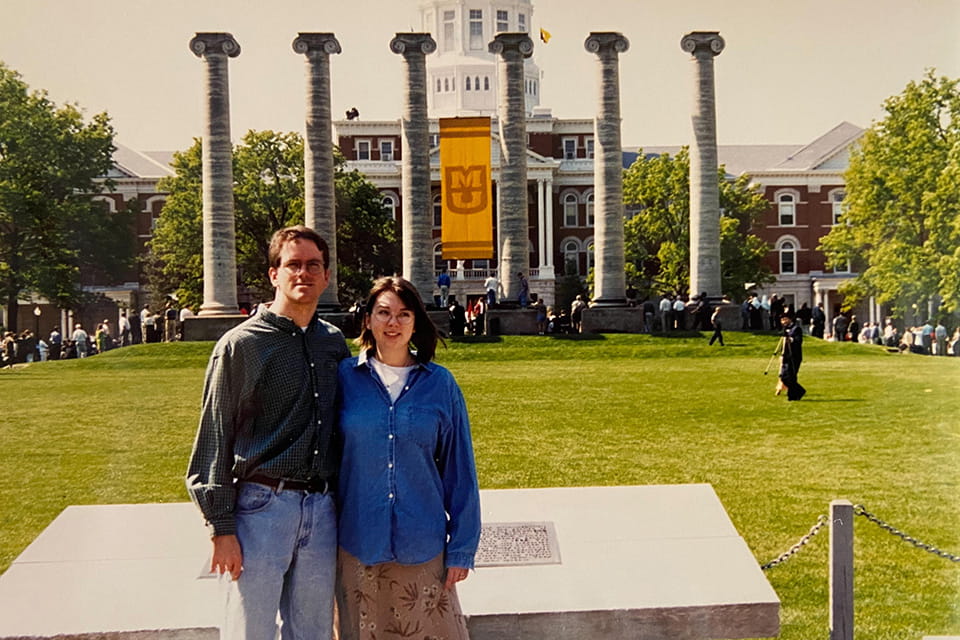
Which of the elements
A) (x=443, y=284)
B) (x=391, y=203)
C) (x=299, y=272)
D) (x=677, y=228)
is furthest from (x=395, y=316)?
(x=391, y=203)

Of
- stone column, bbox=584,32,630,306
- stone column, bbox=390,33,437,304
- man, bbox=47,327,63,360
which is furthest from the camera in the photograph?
Result: stone column, bbox=584,32,630,306

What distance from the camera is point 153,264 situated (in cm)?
5141

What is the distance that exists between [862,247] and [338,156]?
90.9 feet

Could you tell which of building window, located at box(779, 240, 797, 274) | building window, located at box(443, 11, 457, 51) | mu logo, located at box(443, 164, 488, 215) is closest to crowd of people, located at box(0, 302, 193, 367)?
mu logo, located at box(443, 164, 488, 215)

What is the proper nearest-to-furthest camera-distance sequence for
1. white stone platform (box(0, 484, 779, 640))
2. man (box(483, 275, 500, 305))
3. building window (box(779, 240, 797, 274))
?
1. white stone platform (box(0, 484, 779, 640))
2. man (box(483, 275, 500, 305))
3. building window (box(779, 240, 797, 274))

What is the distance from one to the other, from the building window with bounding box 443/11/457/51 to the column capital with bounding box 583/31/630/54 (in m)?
7.25

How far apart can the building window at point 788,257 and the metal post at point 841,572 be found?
210 feet

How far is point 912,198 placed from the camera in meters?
24.7

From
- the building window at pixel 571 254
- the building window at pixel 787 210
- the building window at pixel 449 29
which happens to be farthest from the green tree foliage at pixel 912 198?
the building window at pixel 571 254

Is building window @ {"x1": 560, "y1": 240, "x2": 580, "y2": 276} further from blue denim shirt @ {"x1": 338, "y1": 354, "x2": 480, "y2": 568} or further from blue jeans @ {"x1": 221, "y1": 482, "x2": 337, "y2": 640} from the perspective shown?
blue jeans @ {"x1": 221, "y1": 482, "x2": 337, "y2": 640}

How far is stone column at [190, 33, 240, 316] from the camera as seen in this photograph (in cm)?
3609

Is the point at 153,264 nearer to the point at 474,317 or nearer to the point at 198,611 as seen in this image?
the point at 474,317

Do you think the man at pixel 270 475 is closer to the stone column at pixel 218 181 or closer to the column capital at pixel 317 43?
the stone column at pixel 218 181

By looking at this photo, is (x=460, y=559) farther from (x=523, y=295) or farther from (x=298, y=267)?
(x=523, y=295)
